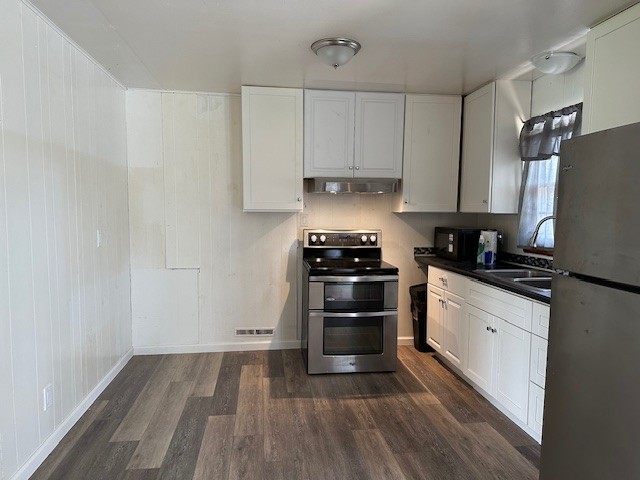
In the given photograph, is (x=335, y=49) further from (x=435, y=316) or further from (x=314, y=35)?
(x=435, y=316)

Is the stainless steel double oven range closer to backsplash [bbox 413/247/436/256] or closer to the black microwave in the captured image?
the black microwave

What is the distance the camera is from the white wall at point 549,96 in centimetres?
259

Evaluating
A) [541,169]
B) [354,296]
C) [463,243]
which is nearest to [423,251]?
[463,243]

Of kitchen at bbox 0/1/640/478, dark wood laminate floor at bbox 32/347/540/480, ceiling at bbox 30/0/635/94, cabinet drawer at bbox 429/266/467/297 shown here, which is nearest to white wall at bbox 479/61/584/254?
kitchen at bbox 0/1/640/478

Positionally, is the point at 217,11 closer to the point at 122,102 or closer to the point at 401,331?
the point at 122,102

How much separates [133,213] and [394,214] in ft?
7.89

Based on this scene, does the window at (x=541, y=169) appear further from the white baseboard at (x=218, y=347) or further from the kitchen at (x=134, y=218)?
the white baseboard at (x=218, y=347)

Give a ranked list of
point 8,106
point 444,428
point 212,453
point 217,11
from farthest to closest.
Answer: point 444,428 < point 212,453 < point 217,11 < point 8,106

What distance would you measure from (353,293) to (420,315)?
0.87 metres

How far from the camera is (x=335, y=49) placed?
2369mm

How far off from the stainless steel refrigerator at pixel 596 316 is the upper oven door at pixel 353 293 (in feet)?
5.27

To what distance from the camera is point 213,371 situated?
322cm

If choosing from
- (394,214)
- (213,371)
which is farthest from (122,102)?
(394,214)

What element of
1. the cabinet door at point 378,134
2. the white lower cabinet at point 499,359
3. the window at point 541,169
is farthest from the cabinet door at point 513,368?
the cabinet door at point 378,134
